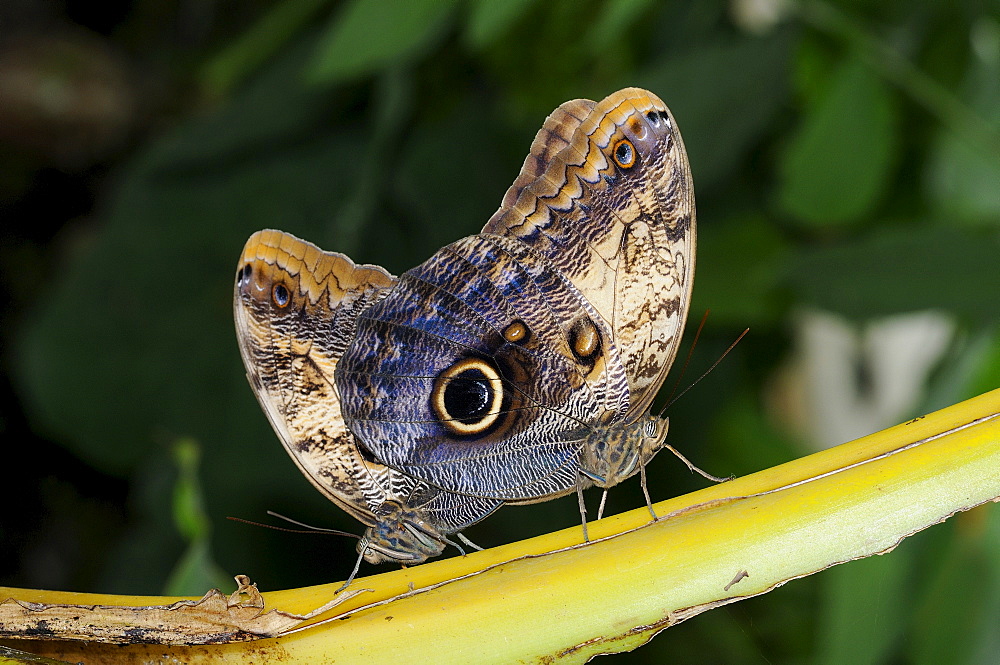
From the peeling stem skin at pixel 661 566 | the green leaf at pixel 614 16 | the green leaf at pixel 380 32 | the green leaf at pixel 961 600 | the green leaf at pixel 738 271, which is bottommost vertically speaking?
the green leaf at pixel 961 600

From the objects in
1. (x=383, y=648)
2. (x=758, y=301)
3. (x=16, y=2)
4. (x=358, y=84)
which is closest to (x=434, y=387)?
(x=383, y=648)

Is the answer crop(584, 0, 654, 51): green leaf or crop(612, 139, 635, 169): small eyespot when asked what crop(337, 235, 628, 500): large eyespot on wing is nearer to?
crop(612, 139, 635, 169): small eyespot

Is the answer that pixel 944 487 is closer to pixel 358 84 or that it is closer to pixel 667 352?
pixel 667 352

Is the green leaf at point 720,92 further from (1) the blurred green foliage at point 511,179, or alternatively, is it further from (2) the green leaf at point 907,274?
(2) the green leaf at point 907,274

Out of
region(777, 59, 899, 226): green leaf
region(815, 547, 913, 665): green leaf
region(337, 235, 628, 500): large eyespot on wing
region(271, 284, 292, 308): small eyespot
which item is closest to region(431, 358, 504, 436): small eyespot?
region(337, 235, 628, 500): large eyespot on wing

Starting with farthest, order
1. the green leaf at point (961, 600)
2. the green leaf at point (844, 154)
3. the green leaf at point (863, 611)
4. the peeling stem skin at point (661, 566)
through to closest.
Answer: the green leaf at point (844, 154)
the green leaf at point (961, 600)
the green leaf at point (863, 611)
the peeling stem skin at point (661, 566)

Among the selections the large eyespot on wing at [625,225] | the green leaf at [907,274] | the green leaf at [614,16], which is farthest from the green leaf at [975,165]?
the large eyespot on wing at [625,225]

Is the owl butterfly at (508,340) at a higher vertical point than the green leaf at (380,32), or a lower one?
lower
